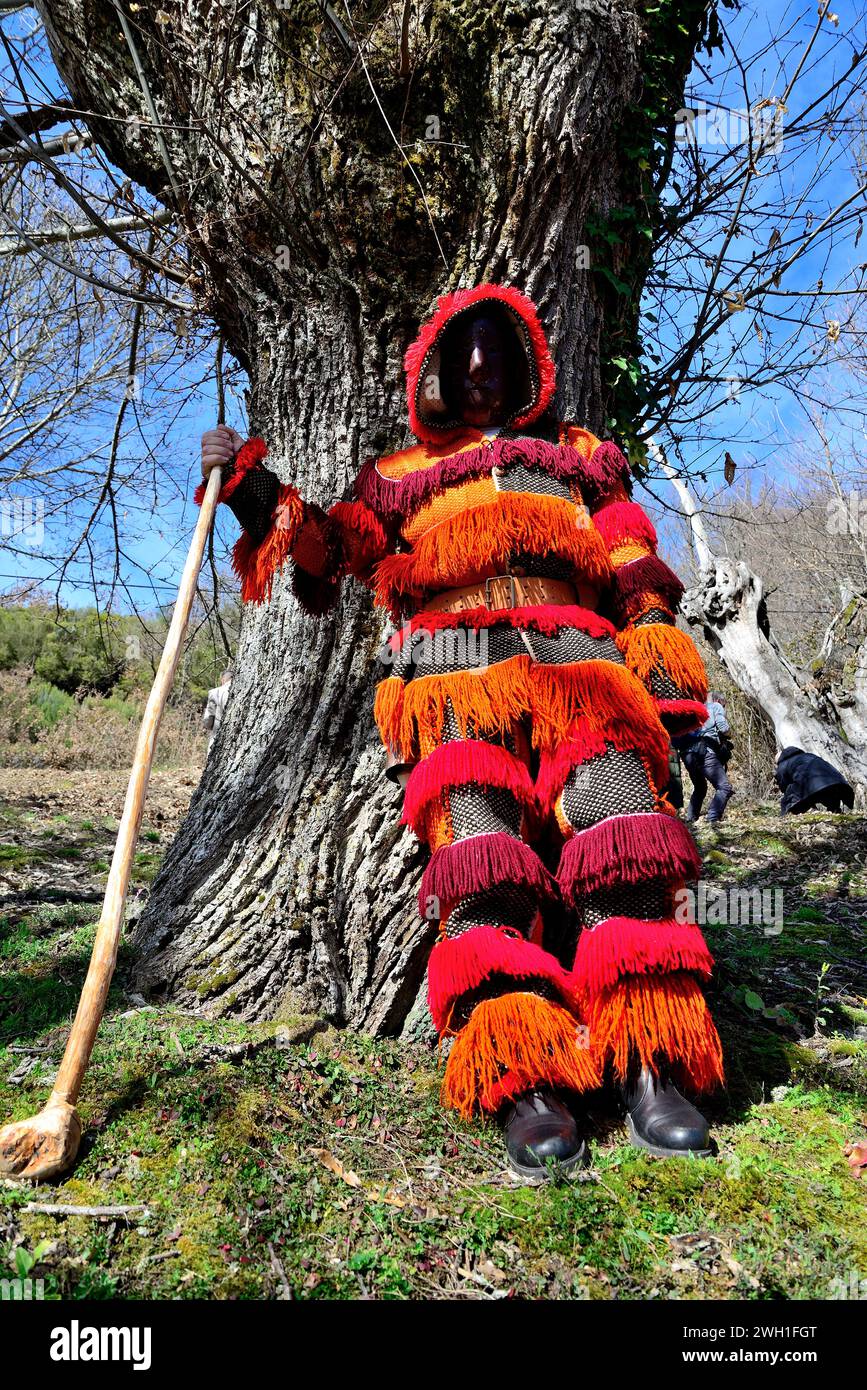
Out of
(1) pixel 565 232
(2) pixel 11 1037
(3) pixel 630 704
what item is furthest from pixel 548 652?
(2) pixel 11 1037

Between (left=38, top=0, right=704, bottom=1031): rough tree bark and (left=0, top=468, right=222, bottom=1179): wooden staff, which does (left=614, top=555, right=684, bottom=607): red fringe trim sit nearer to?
(left=38, top=0, right=704, bottom=1031): rough tree bark

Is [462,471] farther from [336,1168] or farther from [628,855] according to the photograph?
[336,1168]

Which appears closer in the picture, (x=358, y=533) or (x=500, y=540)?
(x=500, y=540)

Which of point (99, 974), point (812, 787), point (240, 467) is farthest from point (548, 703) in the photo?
point (812, 787)

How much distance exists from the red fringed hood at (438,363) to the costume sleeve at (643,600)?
0.80ft

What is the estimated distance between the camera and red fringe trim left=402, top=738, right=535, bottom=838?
7.11ft

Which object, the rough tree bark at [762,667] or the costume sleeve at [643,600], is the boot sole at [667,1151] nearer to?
the costume sleeve at [643,600]

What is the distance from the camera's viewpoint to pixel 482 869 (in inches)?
81.4

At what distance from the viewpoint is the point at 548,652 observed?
2289 millimetres

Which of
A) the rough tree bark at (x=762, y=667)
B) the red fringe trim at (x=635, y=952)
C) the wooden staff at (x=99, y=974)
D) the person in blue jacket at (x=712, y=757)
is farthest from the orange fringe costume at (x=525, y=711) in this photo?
the rough tree bark at (x=762, y=667)

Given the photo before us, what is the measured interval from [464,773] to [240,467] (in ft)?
3.95

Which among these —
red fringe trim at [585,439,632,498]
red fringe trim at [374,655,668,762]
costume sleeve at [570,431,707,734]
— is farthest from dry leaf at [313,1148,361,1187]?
red fringe trim at [585,439,632,498]
